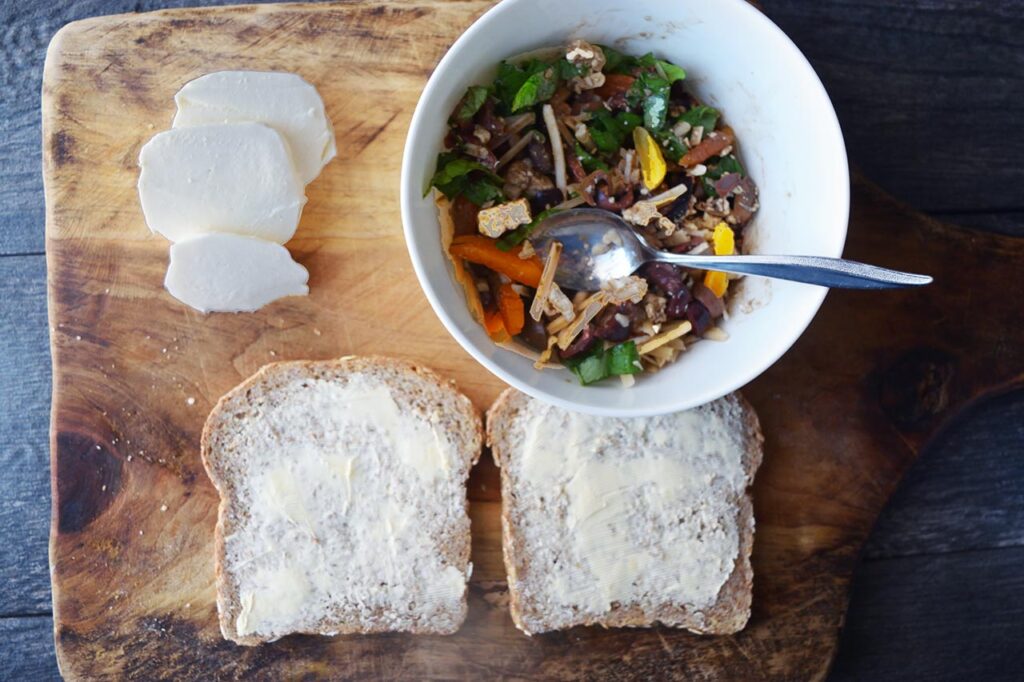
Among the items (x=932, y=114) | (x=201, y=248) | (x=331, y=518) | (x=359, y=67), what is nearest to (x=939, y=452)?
(x=932, y=114)

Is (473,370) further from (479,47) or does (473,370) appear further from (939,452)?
(939,452)

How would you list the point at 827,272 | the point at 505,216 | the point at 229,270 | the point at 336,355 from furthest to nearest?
1. the point at 336,355
2. the point at 229,270
3. the point at 505,216
4. the point at 827,272

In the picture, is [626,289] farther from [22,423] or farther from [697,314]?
[22,423]

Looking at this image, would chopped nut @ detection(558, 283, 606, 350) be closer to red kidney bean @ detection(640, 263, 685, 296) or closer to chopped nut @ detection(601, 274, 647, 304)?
chopped nut @ detection(601, 274, 647, 304)

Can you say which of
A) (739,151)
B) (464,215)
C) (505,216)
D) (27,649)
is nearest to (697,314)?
(739,151)

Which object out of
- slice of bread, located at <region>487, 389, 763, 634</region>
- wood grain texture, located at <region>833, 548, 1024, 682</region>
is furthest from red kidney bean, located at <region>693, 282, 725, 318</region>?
wood grain texture, located at <region>833, 548, 1024, 682</region>

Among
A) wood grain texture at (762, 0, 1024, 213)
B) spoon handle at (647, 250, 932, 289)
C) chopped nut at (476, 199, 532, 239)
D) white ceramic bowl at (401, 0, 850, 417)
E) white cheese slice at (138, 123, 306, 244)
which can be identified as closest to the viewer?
spoon handle at (647, 250, 932, 289)
